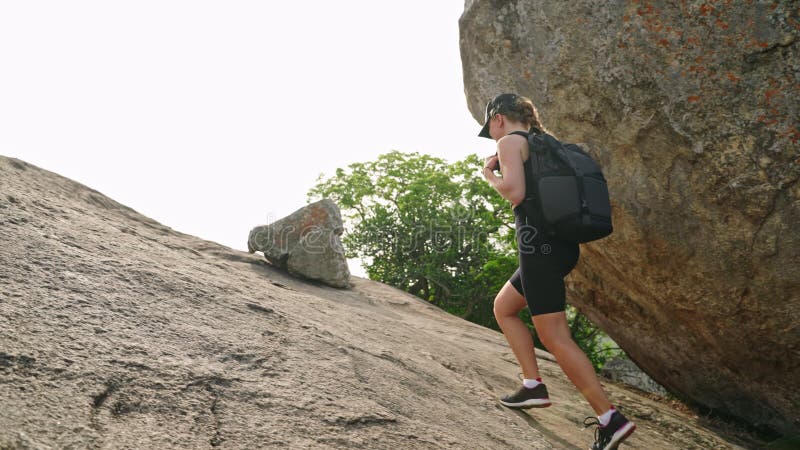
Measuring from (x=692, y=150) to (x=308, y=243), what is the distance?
473 centimetres

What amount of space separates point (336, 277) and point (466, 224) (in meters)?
7.49

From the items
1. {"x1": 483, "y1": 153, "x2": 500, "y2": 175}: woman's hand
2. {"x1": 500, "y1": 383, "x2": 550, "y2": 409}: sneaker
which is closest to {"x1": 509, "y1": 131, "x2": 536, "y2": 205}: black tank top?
{"x1": 483, "y1": 153, "x2": 500, "y2": 175}: woman's hand

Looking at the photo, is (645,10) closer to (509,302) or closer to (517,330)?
(509,302)

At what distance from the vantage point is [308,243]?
8.30 meters

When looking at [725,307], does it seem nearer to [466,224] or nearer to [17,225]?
[17,225]

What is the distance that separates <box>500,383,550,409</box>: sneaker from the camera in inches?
185

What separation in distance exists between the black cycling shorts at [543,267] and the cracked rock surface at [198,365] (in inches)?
34.1

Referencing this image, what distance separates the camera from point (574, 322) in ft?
46.1

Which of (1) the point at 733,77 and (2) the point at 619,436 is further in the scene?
(1) the point at 733,77

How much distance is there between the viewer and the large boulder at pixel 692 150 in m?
5.41

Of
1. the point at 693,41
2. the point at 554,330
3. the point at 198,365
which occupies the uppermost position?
the point at 693,41

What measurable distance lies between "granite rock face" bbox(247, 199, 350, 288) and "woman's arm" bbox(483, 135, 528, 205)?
412 cm

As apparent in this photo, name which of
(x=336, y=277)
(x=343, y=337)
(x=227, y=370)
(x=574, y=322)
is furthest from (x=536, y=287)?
(x=574, y=322)

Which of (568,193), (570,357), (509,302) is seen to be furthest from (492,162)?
(570,357)
